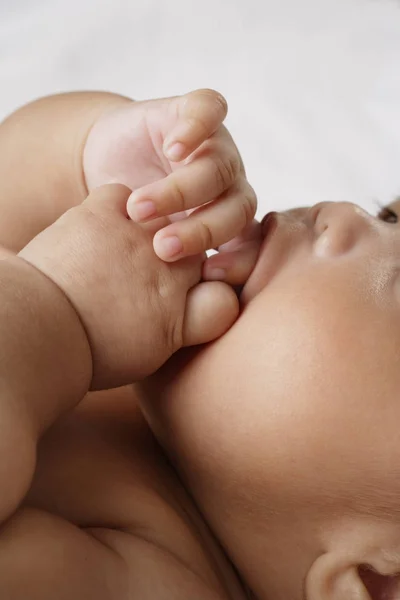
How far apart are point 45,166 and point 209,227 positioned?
1.15 ft

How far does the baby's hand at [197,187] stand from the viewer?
2.39ft

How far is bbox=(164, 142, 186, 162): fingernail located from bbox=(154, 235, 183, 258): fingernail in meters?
0.07

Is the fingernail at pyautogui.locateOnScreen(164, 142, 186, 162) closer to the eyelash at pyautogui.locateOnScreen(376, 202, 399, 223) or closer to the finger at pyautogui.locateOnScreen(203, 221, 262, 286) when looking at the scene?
the finger at pyautogui.locateOnScreen(203, 221, 262, 286)

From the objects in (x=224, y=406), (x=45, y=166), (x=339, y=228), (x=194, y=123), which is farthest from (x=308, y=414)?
(x=45, y=166)

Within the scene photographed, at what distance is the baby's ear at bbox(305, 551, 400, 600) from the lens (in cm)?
72

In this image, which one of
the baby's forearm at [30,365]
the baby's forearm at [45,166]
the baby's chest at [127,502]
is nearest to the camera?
the baby's forearm at [30,365]

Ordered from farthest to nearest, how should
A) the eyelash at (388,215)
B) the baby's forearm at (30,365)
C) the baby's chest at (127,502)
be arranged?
the eyelash at (388,215)
the baby's chest at (127,502)
the baby's forearm at (30,365)

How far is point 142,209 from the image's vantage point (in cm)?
71

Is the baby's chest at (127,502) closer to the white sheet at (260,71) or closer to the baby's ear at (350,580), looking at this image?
the baby's ear at (350,580)

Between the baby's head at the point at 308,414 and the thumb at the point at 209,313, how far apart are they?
0.01 m

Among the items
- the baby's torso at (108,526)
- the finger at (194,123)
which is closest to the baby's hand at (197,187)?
the finger at (194,123)

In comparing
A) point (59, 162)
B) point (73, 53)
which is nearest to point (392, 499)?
point (59, 162)

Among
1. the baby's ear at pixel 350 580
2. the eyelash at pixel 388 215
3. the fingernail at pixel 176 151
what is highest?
the fingernail at pixel 176 151

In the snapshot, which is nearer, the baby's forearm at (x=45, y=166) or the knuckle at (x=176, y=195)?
the knuckle at (x=176, y=195)
